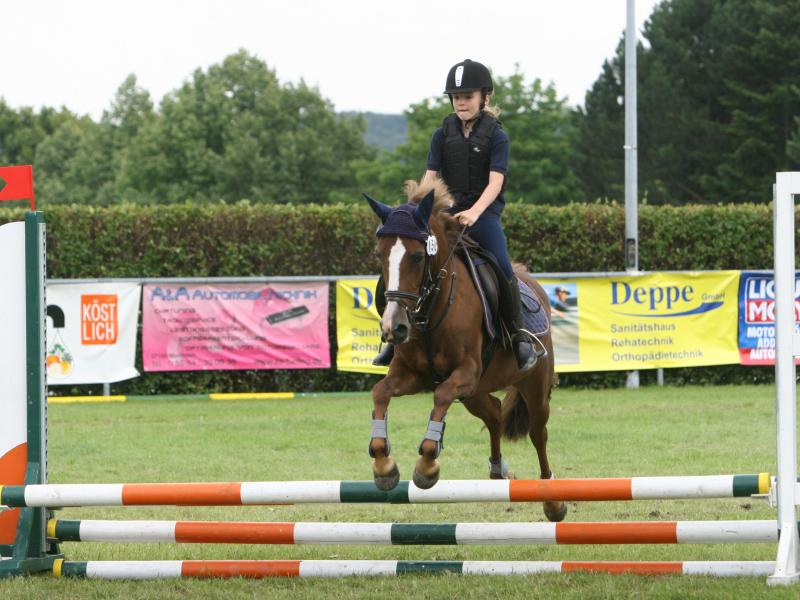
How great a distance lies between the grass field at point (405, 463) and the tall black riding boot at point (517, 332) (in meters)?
1.22

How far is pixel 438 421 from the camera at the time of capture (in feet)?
20.3

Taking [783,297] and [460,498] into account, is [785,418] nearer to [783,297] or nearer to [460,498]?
[783,297]

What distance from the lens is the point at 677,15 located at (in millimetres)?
55312

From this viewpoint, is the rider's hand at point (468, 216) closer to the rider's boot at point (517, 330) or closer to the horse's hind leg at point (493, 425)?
the rider's boot at point (517, 330)

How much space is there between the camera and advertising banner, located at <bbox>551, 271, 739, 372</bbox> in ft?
57.3

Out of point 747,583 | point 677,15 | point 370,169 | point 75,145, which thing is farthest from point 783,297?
point 75,145

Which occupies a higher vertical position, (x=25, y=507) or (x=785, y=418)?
(x=785, y=418)

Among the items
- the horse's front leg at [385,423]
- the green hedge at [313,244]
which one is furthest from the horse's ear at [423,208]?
the green hedge at [313,244]

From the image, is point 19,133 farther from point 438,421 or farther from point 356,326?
point 438,421

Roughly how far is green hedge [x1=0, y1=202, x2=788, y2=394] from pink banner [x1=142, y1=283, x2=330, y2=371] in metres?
0.51

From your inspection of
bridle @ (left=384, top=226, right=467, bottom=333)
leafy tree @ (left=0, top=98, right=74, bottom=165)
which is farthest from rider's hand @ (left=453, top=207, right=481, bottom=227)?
leafy tree @ (left=0, top=98, right=74, bottom=165)

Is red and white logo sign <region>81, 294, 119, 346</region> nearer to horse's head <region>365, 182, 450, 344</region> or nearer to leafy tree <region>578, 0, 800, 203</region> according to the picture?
horse's head <region>365, 182, 450, 344</region>

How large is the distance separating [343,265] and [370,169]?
4465 cm

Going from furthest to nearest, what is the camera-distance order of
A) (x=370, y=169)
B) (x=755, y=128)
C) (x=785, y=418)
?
(x=370, y=169)
(x=755, y=128)
(x=785, y=418)
